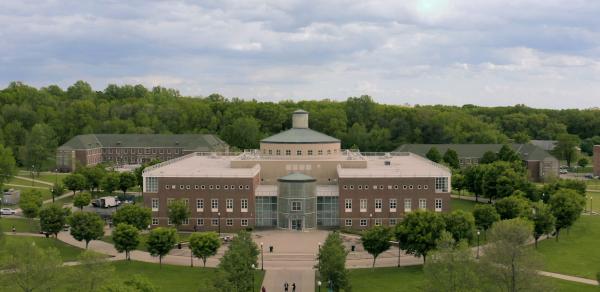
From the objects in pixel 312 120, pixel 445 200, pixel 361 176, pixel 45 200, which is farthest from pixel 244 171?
pixel 312 120

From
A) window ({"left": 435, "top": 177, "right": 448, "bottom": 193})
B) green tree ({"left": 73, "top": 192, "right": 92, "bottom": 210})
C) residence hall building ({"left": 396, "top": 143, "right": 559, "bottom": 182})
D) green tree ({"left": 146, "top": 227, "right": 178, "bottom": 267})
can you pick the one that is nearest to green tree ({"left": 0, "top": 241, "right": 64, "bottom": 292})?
green tree ({"left": 146, "top": 227, "right": 178, "bottom": 267})

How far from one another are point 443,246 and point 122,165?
10231cm

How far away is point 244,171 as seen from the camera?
240ft

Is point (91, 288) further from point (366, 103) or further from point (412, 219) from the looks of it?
point (366, 103)

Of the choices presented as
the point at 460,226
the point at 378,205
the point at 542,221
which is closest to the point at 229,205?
the point at 378,205

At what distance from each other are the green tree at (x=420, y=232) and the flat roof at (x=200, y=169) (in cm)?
2227

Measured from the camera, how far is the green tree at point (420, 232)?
171 feet

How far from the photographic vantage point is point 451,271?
3672cm

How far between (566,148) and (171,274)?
351ft

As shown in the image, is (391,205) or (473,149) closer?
(391,205)

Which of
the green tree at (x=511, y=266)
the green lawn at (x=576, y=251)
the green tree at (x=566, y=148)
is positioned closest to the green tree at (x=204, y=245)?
the green tree at (x=511, y=266)

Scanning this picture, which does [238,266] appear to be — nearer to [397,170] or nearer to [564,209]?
[397,170]

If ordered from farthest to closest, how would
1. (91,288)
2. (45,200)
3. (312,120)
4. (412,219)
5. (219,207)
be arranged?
(312,120)
(45,200)
(219,207)
(412,219)
(91,288)

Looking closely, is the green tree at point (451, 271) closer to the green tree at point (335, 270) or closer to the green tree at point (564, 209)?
the green tree at point (335, 270)
